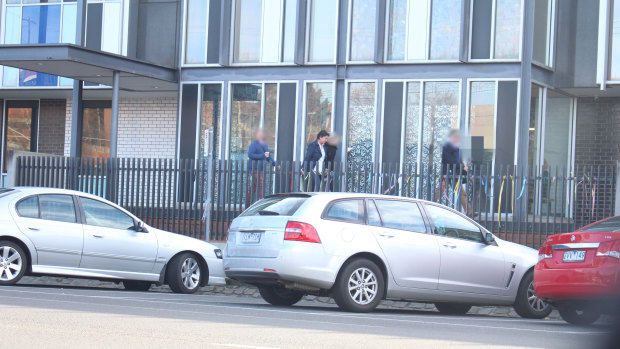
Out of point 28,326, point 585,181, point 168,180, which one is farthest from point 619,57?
point 28,326

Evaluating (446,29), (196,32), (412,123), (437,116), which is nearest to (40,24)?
(196,32)

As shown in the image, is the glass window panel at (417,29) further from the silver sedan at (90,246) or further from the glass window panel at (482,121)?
the silver sedan at (90,246)

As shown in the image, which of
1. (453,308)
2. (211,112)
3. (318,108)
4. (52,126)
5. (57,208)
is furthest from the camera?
(52,126)

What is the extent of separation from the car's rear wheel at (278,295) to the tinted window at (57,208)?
340 centimetres

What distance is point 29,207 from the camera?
46.1ft

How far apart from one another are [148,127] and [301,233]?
1562 centimetres

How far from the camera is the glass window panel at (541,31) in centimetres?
2095

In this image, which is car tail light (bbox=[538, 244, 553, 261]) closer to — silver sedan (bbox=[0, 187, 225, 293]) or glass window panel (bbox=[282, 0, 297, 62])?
silver sedan (bbox=[0, 187, 225, 293])

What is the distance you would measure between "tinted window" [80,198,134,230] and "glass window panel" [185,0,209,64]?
29.3 ft

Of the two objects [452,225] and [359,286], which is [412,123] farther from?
[359,286]

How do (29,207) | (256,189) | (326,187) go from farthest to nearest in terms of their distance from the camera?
1. (256,189)
2. (326,187)
3. (29,207)

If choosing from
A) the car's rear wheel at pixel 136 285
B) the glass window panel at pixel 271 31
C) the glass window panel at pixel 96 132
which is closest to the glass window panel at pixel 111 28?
the glass window panel at pixel 96 132

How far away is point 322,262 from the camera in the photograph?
37.7 feet

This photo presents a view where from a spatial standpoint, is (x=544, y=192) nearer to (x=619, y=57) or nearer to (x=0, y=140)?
(x=619, y=57)
